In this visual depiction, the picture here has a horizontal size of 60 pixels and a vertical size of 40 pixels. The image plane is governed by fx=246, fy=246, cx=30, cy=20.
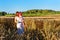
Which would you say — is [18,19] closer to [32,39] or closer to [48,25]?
[48,25]

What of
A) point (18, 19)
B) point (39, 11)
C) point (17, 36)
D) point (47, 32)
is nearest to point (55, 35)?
point (47, 32)

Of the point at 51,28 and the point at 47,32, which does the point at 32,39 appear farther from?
the point at 51,28

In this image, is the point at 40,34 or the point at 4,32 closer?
the point at 4,32

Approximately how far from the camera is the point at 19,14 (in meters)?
8.12

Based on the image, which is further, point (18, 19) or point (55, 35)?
point (18, 19)

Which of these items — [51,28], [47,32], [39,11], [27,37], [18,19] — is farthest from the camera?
[39,11]

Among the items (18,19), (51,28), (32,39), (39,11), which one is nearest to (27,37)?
(32,39)

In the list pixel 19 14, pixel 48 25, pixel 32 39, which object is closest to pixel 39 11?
pixel 19 14

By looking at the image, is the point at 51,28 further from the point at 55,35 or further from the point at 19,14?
the point at 19,14

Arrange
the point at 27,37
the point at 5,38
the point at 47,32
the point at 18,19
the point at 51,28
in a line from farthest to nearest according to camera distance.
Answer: the point at 18,19, the point at 51,28, the point at 47,32, the point at 27,37, the point at 5,38

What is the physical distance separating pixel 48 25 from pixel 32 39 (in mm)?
1257

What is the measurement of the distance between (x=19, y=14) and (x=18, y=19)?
0.63 ft

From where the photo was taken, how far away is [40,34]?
19.3 ft

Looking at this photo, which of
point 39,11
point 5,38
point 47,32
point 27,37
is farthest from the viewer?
point 39,11
